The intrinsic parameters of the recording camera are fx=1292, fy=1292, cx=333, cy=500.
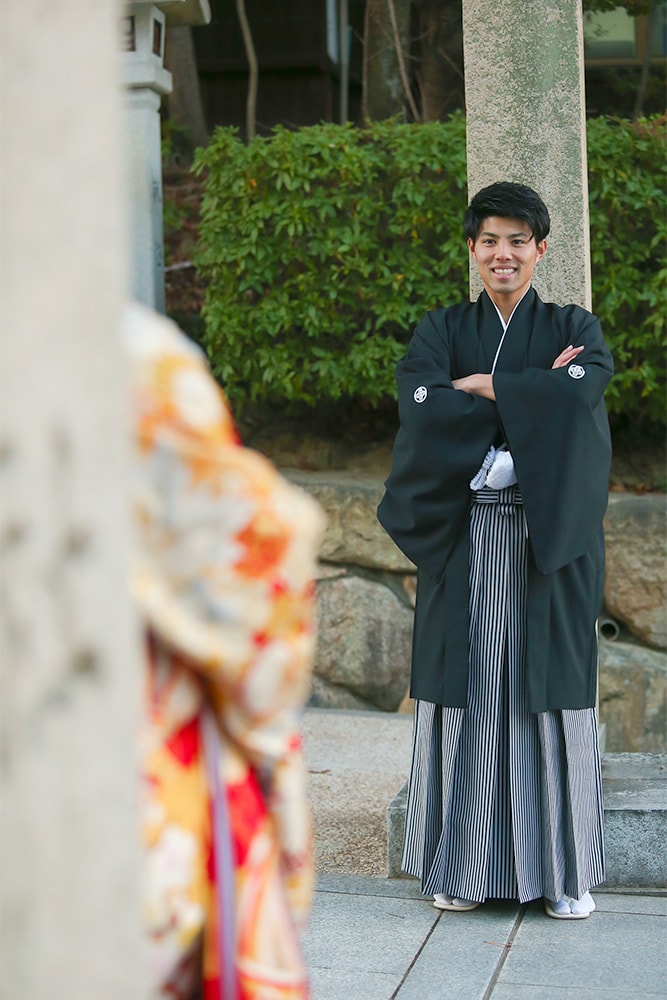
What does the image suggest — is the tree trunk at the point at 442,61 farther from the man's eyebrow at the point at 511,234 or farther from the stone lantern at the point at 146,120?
the man's eyebrow at the point at 511,234

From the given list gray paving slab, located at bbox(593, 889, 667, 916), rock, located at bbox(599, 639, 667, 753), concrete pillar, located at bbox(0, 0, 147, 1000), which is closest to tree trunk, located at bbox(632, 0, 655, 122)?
rock, located at bbox(599, 639, 667, 753)

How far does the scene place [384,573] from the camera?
7008 mm

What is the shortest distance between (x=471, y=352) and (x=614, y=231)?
319cm

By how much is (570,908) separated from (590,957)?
315 millimetres

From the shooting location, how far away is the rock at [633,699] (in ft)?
21.7

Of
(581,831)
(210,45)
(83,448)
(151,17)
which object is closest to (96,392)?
(83,448)

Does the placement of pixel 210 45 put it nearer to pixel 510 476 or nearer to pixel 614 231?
pixel 614 231

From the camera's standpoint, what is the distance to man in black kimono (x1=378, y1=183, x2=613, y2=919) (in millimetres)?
3871

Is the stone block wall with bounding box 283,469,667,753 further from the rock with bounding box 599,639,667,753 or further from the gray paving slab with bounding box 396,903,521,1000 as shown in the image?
the gray paving slab with bounding box 396,903,521,1000

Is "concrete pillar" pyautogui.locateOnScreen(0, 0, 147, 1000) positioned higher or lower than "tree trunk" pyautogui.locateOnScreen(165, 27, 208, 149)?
lower

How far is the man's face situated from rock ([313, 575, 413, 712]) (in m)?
3.22

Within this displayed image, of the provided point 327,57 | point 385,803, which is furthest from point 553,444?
point 327,57

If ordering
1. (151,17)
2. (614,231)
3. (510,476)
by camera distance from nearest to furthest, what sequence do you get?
(510,476)
(151,17)
(614,231)

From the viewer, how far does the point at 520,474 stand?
149 inches
